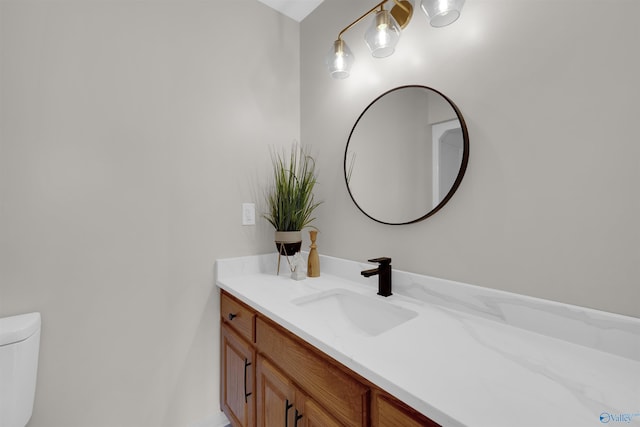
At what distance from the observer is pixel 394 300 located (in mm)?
1181

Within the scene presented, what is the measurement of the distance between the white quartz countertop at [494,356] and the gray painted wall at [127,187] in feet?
1.92

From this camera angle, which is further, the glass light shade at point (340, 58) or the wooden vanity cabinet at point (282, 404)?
the glass light shade at point (340, 58)

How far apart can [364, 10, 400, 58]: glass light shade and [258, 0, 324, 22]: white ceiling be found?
0.79m

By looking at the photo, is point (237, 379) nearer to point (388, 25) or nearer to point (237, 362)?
point (237, 362)

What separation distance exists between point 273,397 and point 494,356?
0.79 metres

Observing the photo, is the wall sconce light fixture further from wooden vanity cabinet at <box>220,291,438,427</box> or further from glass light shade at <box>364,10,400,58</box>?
wooden vanity cabinet at <box>220,291,438,427</box>

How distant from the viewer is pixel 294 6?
1728 mm

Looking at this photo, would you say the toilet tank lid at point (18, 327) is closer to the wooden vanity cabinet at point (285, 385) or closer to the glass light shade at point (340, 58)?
the wooden vanity cabinet at point (285, 385)

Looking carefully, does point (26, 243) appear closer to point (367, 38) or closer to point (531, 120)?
point (367, 38)

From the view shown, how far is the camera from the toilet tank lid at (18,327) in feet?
3.06

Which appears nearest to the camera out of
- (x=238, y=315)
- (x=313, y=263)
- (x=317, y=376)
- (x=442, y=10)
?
(x=317, y=376)

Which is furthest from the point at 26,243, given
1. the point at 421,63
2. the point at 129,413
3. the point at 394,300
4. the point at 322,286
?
the point at 421,63

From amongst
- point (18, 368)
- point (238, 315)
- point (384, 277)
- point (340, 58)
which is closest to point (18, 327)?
point (18, 368)

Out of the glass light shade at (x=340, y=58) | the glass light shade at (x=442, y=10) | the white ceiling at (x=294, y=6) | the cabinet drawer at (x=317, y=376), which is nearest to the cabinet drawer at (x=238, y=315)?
the cabinet drawer at (x=317, y=376)
